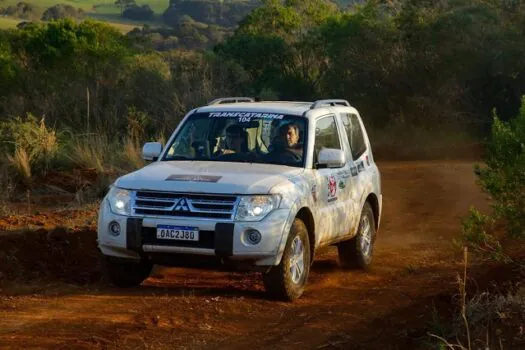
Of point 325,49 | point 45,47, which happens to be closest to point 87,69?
point 45,47

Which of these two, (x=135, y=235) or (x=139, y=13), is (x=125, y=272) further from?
(x=139, y=13)

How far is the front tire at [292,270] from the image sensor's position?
897 cm

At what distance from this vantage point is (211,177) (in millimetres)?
9039

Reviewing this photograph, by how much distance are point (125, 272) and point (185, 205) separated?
3.54 feet

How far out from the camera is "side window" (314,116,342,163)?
402 inches

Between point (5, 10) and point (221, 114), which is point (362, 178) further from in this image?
point (5, 10)

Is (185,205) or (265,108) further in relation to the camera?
(265,108)

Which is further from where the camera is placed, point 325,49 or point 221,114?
point 325,49

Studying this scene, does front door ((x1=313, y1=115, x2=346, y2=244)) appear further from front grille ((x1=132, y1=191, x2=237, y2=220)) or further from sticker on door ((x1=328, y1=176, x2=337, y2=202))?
front grille ((x1=132, y1=191, x2=237, y2=220))

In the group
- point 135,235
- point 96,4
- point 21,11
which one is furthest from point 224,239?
point 96,4

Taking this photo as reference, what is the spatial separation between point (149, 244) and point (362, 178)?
3.02m

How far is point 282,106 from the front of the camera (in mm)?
10547

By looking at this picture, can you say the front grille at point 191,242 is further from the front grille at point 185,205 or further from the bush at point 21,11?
the bush at point 21,11

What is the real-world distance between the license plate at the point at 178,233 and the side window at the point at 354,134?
285cm
